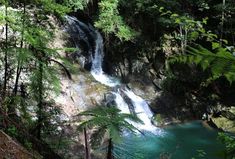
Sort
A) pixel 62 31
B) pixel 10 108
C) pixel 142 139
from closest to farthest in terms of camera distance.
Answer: pixel 10 108
pixel 142 139
pixel 62 31

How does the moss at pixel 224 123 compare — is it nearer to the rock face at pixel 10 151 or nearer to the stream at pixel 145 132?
the stream at pixel 145 132

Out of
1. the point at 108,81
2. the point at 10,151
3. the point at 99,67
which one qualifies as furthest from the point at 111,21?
the point at 10,151

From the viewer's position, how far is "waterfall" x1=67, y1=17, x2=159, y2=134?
12430 mm

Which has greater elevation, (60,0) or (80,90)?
(60,0)

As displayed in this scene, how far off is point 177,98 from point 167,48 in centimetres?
224

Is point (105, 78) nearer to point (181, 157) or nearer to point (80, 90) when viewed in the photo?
point (80, 90)

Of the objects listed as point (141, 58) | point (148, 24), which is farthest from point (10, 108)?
point (148, 24)

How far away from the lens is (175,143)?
36.1ft

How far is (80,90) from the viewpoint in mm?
11359

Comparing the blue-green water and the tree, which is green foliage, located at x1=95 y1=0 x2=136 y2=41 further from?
the tree

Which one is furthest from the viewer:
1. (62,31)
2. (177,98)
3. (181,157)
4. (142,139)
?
(177,98)

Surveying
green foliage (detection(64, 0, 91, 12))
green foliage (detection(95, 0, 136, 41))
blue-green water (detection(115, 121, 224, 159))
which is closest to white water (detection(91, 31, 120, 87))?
green foliage (detection(95, 0, 136, 41))

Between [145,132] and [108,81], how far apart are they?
289 centimetres

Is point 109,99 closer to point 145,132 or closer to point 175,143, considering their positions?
point 145,132
